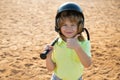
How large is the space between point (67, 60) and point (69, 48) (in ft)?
0.38

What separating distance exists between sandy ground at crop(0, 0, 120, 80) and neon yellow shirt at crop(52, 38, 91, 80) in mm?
2789

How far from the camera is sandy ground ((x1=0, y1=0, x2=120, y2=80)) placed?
17.3ft

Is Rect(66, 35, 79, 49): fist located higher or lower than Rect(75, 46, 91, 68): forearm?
higher

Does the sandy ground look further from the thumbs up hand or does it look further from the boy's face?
the thumbs up hand

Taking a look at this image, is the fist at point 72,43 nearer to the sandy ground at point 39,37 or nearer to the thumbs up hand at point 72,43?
the thumbs up hand at point 72,43

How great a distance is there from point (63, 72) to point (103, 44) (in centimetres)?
485

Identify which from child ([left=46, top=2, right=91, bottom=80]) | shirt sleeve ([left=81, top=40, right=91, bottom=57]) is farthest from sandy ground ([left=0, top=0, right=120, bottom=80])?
shirt sleeve ([left=81, top=40, right=91, bottom=57])

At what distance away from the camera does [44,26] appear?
28.8ft

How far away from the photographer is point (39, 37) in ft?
24.5

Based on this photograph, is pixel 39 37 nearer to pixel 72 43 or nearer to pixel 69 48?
pixel 69 48

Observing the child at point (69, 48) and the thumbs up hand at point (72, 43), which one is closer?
the thumbs up hand at point (72, 43)

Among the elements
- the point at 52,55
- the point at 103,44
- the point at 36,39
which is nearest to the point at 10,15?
the point at 36,39

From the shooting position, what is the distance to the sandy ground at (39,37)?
5.28 meters

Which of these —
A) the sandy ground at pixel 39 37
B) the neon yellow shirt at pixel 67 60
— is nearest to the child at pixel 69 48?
the neon yellow shirt at pixel 67 60
